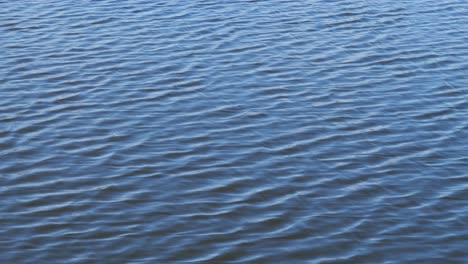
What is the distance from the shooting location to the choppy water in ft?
31.9

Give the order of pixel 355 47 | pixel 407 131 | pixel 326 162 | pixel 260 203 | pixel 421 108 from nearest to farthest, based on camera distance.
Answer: pixel 260 203 < pixel 326 162 < pixel 407 131 < pixel 421 108 < pixel 355 47

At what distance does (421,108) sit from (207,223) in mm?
4602

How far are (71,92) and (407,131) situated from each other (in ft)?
16.2

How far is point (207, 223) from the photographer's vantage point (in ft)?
32.7

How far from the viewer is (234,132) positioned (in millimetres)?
12430

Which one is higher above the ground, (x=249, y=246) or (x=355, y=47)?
(x=355, y=47)

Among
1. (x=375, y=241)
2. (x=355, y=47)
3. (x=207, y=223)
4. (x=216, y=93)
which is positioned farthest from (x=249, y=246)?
(x=355, y=47)

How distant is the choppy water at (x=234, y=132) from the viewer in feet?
31.9

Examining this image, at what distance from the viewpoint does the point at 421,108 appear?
43.6ft

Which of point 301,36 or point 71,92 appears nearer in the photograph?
point 71,92

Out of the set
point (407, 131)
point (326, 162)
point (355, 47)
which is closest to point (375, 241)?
point (326, 162)

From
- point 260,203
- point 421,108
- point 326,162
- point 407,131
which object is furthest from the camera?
point 421,108

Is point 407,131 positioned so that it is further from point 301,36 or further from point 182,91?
point 301,36

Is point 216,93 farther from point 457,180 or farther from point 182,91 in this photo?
point 457,180
